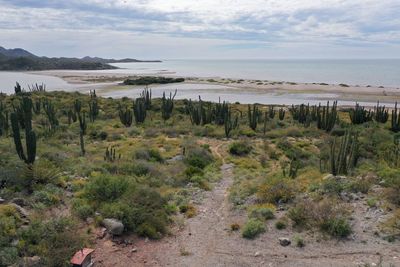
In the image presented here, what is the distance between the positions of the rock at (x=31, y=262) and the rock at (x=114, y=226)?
188 cm

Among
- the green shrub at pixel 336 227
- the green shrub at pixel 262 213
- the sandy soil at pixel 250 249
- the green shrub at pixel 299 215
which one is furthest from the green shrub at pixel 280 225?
the green shrub at pixel 336 227

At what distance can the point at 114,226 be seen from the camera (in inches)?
366

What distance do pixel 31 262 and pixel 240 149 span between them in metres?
14.1

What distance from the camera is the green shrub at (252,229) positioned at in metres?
9.58

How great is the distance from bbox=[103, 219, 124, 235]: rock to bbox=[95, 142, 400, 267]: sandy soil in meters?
0.28

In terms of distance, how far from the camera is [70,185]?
39.9ft

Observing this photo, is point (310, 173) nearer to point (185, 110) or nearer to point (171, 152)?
point (171, 152)

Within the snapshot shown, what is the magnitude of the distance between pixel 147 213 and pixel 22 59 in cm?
16078

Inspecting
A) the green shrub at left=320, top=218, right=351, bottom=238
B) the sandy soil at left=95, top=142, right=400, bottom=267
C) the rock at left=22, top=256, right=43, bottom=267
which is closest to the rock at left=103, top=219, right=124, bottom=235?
the sandy soil at left=95, top=142, right=400, bottom=267

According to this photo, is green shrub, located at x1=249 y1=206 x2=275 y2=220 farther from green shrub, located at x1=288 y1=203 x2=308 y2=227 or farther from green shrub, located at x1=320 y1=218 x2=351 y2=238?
green shrub, located at x1=320 y1=218 x2=351 y2=238

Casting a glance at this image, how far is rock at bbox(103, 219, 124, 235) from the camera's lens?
30.5 ft

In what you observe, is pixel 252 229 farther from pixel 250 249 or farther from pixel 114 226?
pixel 114 226

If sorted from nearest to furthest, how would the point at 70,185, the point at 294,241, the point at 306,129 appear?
the point at 294,241 < the point at 70,185 < the point at 306,129

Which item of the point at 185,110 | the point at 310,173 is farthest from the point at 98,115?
the point at 310,173
